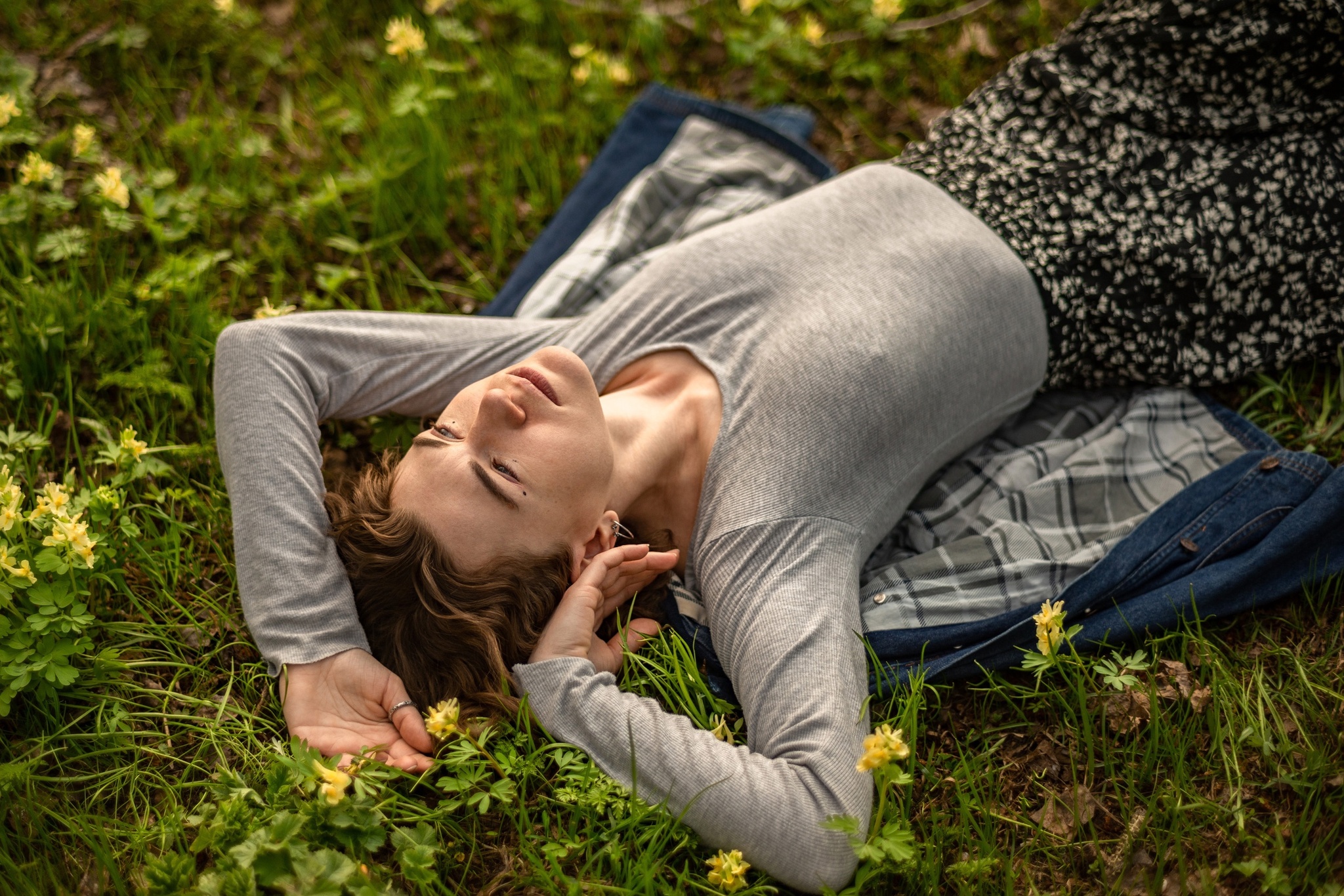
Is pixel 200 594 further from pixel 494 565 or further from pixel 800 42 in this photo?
pixel 800 42

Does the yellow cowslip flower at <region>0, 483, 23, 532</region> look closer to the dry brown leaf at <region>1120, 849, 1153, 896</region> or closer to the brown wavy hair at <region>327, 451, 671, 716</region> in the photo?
the brown wavy hair at <region>327, 451, 671, 716</region>

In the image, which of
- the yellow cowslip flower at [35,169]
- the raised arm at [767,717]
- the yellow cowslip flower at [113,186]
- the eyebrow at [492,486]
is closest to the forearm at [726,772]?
the raised arm at [767,717]

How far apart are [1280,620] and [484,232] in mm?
3317

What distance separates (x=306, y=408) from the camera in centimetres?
288

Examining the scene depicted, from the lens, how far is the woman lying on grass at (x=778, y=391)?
2537mm

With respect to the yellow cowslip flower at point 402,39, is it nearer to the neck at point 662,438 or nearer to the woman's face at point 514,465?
the neck at point 662,438

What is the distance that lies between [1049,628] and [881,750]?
61cm

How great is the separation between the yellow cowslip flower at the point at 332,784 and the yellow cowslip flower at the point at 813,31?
374 centimetres

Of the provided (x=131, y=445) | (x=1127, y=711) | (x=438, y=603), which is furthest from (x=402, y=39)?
(x=1127, y=711)

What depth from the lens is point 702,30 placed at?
485 cm

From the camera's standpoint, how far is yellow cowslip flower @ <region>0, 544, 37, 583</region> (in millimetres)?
2471

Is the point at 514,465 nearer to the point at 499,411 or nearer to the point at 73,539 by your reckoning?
the point at 499,411

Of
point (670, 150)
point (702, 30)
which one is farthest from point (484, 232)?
point (702, 30)

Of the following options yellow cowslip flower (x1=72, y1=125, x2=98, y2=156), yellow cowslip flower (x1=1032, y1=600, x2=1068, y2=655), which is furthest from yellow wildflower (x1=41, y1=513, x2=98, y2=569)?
yellow cowslip flower (x1=1032, y1=600, x2=1068, y2=655)
